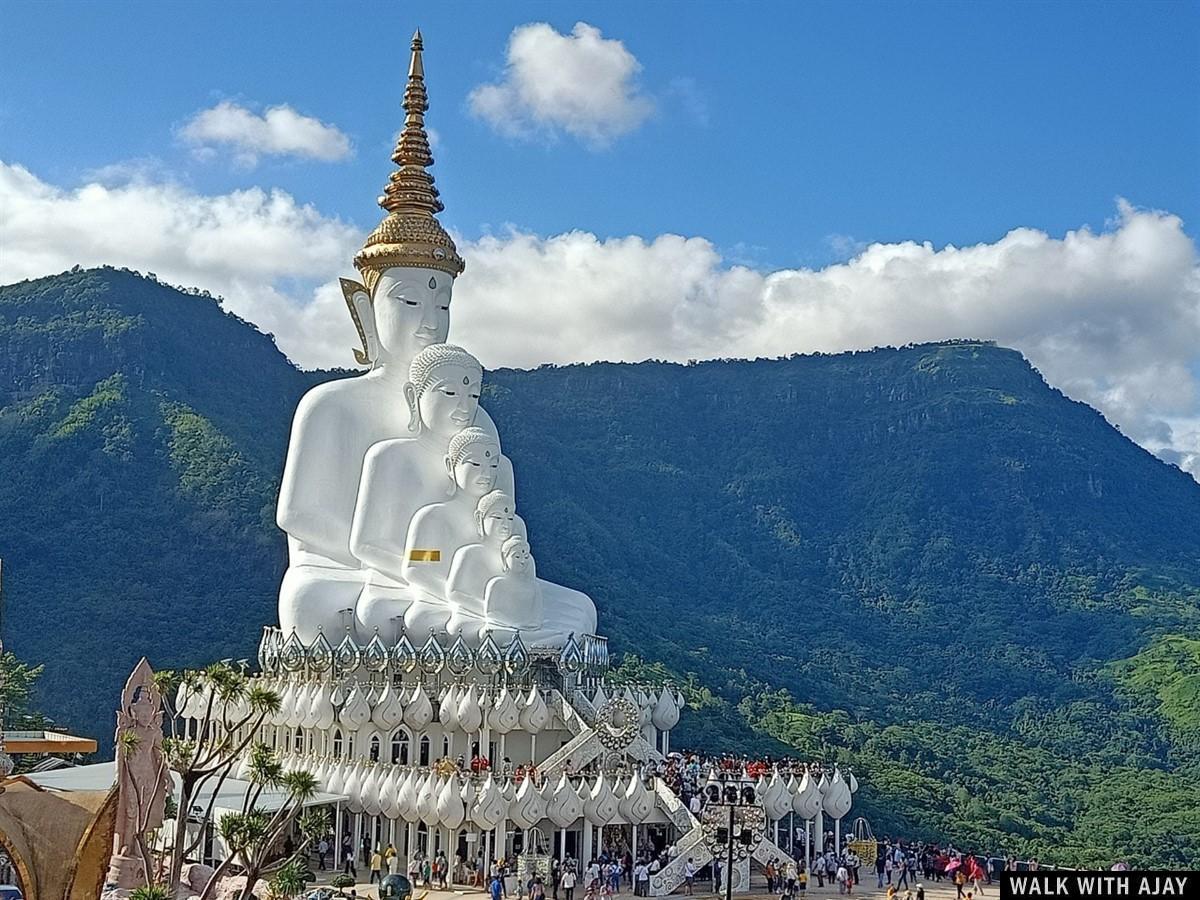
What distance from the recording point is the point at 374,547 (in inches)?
1282

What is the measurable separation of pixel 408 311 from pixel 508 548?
273 inches

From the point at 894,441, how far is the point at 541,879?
77.2 m

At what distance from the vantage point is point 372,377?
35.2m

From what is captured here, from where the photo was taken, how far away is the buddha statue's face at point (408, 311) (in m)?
35.0

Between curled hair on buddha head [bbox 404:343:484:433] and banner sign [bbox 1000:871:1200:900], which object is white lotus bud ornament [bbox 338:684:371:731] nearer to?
curled hair on buddha head [bbox 404:343:484:433]

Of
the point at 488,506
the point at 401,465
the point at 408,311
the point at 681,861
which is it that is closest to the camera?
the point at 681,861

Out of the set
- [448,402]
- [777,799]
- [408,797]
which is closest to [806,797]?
[777,799]

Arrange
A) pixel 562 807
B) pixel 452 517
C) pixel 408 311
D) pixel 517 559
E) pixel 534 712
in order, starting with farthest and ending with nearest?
pixel 408 311 < pixel 452 517 < pixel 517 559 < pixel 534 712 < pixel 562 807

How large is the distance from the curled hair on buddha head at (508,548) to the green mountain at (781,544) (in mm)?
14244

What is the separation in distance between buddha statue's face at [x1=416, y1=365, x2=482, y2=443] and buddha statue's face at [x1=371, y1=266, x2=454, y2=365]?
1.74 m

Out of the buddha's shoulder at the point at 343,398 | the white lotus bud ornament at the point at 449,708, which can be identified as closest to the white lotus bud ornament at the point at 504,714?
the white lotus bud ornament at the point at 449,708

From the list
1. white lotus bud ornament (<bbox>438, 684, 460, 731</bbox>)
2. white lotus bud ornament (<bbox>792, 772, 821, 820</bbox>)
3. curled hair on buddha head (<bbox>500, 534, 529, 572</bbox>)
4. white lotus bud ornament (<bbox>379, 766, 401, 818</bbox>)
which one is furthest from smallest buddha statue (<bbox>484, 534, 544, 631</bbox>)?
white lotus bud ornament (<bbox>792, 772, 821, 820</bbox>)

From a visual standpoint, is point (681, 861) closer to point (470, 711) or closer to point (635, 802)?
point (635, 802)

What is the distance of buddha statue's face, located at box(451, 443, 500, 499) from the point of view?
32188 mm
